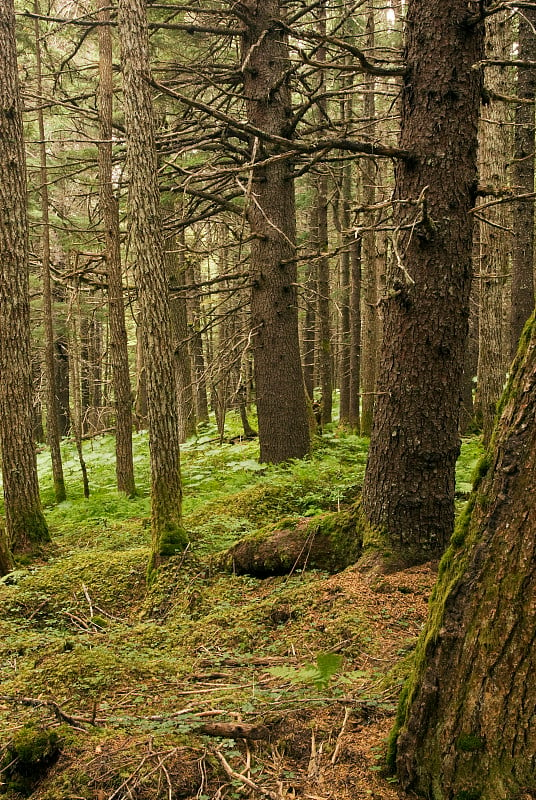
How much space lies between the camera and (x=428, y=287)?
4.64m

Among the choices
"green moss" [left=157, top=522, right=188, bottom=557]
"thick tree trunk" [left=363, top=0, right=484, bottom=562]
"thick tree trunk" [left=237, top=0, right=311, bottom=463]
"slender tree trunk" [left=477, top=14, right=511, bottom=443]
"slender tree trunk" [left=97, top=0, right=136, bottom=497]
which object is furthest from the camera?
Answer: "slender tree trunk" [left=97, top=0, right=136, bottom=497]

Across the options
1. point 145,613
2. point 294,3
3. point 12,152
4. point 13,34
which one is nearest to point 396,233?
point 145,613

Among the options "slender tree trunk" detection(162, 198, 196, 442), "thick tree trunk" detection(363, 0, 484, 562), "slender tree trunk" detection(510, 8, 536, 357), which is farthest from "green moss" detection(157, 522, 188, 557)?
"slender tree trunk" detection(510, 8, 536, 357)

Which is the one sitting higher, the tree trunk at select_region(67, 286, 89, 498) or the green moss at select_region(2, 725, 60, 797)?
the tree trunk at select_region(67, 286, 89, 498)

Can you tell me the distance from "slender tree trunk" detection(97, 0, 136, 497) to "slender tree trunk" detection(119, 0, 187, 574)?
12.6ft

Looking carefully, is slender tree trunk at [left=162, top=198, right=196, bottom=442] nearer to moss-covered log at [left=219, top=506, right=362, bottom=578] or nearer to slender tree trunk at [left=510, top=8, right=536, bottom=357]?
slender tree trunk at [left=510, top=8, right=536, bottom=357]

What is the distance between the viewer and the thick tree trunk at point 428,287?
4535mm

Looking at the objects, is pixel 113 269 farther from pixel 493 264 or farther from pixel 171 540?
pixel 493 264

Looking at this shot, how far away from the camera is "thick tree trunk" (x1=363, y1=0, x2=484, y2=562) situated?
4535 millimetres

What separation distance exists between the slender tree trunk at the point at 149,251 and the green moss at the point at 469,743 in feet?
14.5

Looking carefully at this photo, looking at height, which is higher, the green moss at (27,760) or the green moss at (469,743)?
the green moss at (469,743)

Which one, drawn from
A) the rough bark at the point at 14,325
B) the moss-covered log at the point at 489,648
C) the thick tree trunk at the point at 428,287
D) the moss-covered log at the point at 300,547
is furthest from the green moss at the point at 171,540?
the moss-covered log at the point at 489,648

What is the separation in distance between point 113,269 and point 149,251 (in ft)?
15.2

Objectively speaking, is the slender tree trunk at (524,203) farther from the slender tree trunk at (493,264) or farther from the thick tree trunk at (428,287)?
the thick tree trunk at (428,287)
